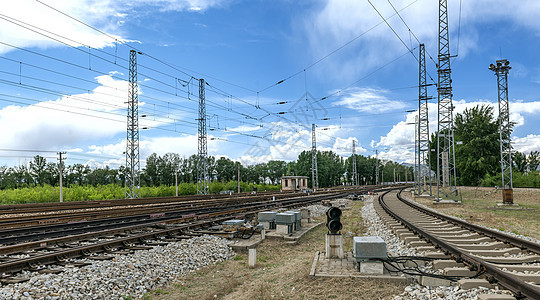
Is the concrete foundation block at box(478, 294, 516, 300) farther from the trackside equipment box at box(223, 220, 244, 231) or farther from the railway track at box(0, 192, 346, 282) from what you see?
the trackside equipment box at box(223, 220, 244, 231)

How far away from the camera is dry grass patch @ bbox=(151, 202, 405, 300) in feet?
Result: 21.7

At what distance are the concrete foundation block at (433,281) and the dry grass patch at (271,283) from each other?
42 centimetres

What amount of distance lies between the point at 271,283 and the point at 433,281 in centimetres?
351

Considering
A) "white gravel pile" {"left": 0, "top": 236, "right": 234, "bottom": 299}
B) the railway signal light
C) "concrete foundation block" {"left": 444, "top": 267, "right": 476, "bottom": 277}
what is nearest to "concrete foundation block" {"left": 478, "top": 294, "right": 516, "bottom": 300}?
"concrete foundation block" {"left": 444, "top": 267, "right": 476, "bottom": 277}

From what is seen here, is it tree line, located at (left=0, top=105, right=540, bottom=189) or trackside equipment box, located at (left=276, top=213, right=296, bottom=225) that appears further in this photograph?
tree line, located at (left=0, top=105, right=540, bottom=189)

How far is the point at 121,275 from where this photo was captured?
7.73 metres

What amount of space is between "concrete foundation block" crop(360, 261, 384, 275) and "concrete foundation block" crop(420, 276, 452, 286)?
34.6 inches

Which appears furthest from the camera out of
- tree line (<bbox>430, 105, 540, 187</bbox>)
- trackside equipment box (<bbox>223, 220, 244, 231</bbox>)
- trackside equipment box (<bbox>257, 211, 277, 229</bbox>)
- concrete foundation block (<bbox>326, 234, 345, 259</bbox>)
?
tree line (<bbox>430, 105, 540, 187</bbox>)

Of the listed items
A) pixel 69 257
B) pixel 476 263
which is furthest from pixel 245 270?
pixel 476 263

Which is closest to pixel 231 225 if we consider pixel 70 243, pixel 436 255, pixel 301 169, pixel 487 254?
pixel 70 243

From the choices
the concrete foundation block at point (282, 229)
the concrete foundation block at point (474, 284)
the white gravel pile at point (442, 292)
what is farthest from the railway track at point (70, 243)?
the concrete foundation block at point (474, 284)

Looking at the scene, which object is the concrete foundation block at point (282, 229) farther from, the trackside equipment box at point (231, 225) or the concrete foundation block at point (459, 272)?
the concrete foundation block at point (459, 272)

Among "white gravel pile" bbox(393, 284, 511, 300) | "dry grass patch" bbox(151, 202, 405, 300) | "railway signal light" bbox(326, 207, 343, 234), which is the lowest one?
"dry grass patch" bbox(151, 202, 405, 300)

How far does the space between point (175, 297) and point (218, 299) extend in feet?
3.19
